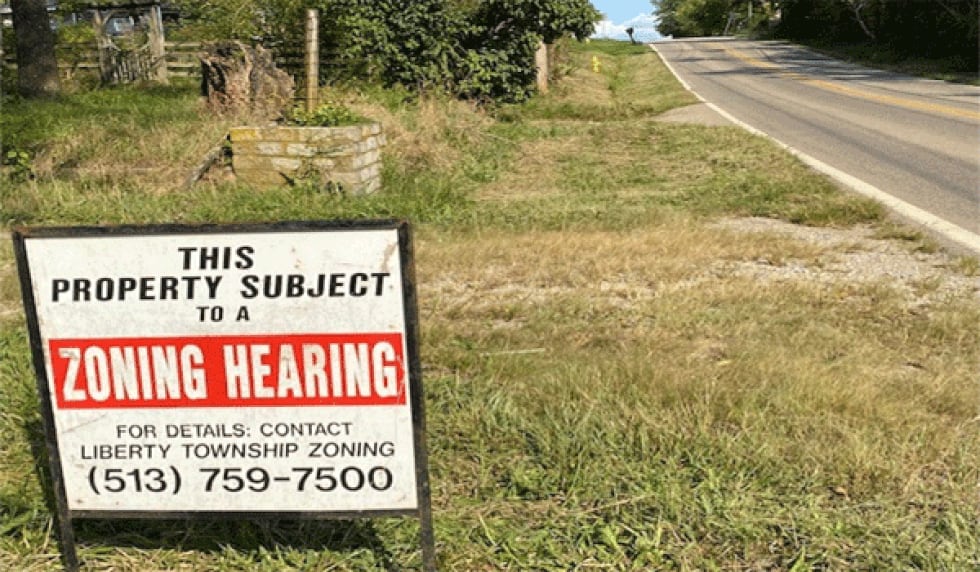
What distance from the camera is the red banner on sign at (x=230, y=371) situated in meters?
2.26

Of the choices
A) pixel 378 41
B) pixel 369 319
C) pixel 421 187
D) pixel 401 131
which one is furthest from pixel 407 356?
pixel 378 41

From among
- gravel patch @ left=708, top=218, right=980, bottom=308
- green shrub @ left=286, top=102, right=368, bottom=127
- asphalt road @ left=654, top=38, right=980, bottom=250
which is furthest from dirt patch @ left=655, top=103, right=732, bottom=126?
gravel patch @ left=708, top=218, right=980, bottom=308

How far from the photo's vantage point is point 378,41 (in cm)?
1612

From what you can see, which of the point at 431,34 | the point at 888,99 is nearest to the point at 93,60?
the point at 431,34

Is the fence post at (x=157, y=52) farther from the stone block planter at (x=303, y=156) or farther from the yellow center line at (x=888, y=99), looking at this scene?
the yellow center line at (x=888, y=99)

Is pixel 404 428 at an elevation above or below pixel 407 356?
below

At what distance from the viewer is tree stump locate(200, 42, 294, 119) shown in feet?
36.3

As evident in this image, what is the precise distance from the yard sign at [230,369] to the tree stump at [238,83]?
8929mm

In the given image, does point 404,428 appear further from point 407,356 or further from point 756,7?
point 756,7

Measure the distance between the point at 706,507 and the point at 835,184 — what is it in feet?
22.6

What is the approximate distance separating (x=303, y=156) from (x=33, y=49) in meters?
10.9

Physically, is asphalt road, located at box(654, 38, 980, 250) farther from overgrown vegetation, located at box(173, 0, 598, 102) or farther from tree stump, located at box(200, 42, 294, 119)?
tree stump, located at box(200, 42, 294, 119)

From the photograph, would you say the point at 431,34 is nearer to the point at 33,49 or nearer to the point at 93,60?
the point at 33,49

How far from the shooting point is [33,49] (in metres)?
16.2
